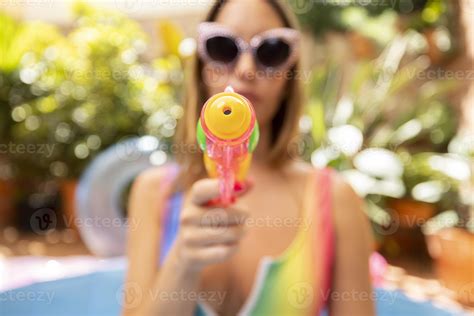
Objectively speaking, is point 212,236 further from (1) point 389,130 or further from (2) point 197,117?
(1) point 389,130

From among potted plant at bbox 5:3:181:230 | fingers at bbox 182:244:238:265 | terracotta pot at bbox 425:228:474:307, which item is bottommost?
terracotta pot at bbox 425:228:474:307

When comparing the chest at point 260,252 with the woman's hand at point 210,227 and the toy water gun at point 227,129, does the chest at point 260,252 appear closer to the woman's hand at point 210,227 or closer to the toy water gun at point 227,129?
the woman's hand at point 210,227

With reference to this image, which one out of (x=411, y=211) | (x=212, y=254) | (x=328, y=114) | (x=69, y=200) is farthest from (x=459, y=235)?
(x=69, y=200)

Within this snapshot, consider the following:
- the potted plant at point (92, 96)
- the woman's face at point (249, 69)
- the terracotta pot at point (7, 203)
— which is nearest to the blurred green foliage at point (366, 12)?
the potted plant at point (92, 96)

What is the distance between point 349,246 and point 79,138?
3.50m

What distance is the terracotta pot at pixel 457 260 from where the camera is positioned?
3.04 metres

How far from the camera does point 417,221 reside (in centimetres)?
374

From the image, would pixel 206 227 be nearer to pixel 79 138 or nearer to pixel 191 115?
pixel 191 115

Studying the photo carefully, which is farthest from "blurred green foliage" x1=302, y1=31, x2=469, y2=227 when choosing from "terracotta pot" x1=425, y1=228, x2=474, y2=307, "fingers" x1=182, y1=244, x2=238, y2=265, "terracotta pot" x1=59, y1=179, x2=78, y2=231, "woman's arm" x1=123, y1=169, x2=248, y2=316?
"fingers" x1=182, y1=244, x2=238, y2=265

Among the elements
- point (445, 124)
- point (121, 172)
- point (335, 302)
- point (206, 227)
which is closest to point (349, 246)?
point (335, 302)

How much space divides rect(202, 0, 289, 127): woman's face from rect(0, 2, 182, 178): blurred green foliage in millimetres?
2946

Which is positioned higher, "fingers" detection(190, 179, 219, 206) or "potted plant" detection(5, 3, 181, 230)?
"potted plant" detection(5, 3, 181, 230)

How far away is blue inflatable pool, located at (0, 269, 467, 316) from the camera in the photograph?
5.50 ft

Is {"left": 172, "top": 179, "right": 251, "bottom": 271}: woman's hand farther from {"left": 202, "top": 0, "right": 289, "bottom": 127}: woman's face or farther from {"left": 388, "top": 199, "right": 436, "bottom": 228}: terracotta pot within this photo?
{"left": 388, "top": 199, "right": 436, "bottom": 228}: terracotta pot
